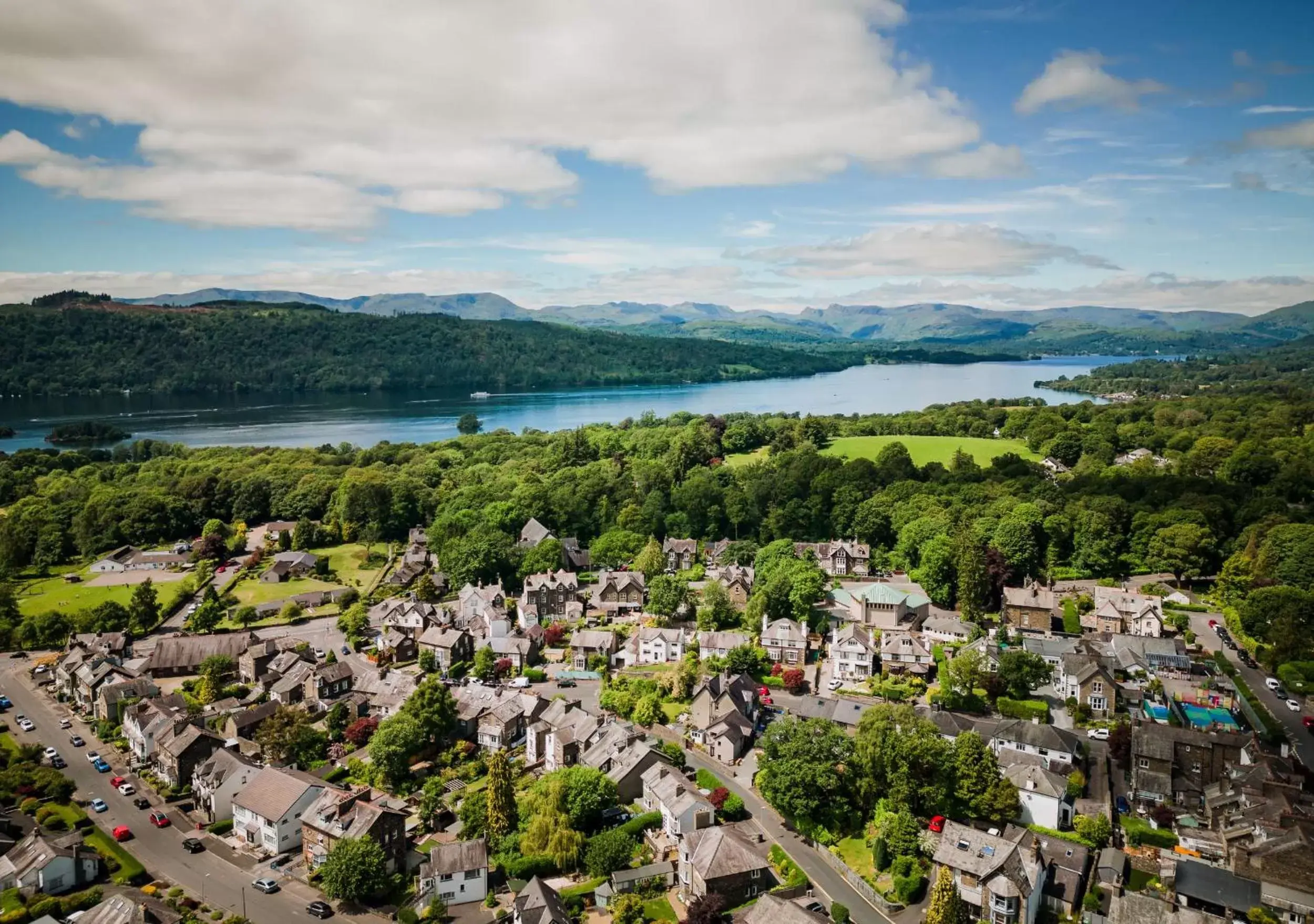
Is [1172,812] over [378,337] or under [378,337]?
under

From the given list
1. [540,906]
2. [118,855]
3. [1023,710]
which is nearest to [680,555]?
[1023,710]

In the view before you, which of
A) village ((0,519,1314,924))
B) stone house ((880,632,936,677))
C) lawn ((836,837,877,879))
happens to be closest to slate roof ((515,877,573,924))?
village ((0,519,1314,924))

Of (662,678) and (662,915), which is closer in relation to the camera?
(662,915)

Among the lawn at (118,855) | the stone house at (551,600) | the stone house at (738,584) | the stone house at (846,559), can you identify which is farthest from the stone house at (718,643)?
the lawn at (118,855)

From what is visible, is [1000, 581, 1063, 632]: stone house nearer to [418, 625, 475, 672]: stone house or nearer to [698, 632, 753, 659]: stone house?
[698, 632, 753, 659]: stone house

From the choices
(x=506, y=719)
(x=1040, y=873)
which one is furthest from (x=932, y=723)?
(x=506, y=719)

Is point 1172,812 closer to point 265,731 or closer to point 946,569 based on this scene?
point 946,569

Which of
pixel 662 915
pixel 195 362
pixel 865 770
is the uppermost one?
pixel 195 362
